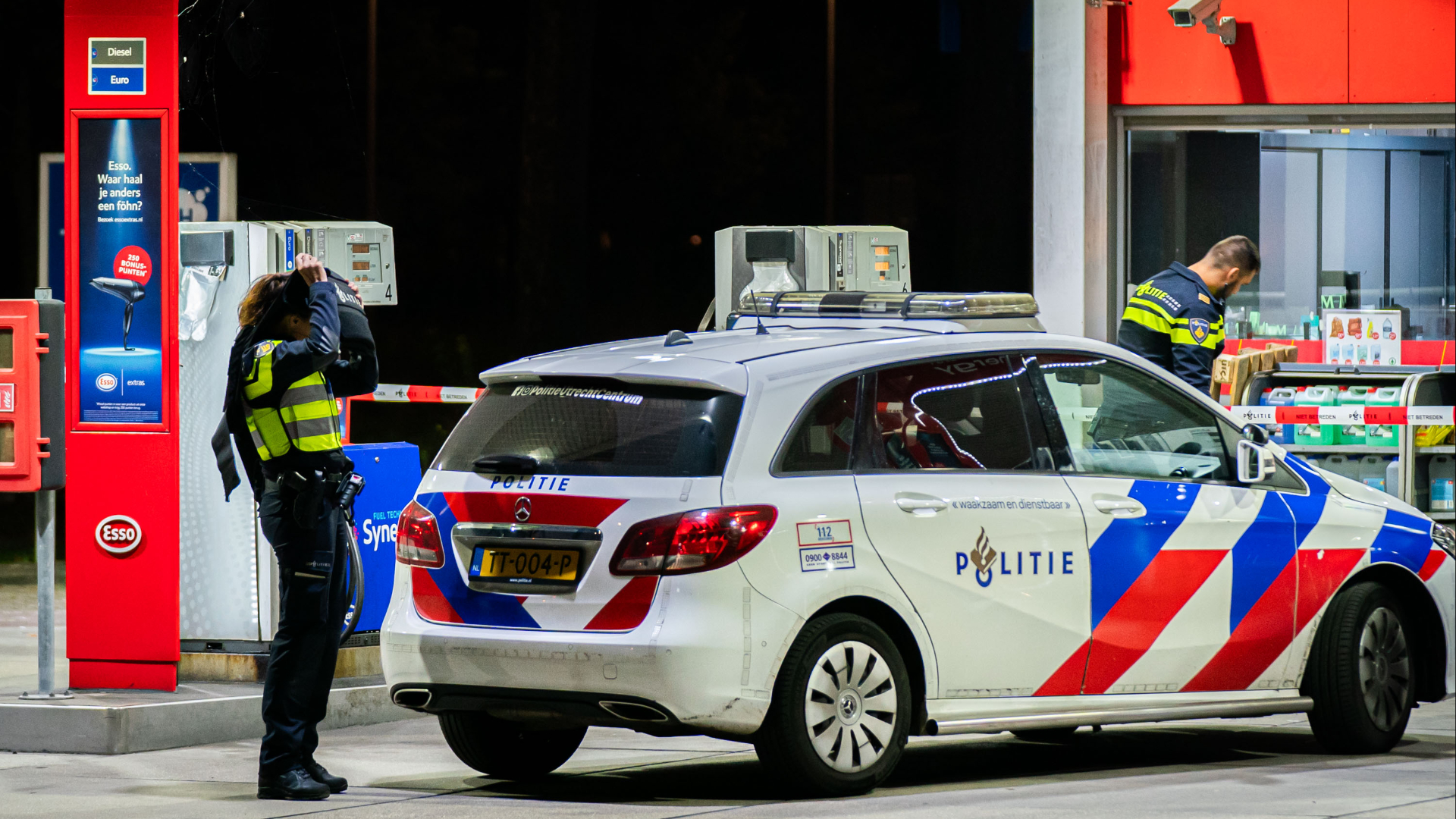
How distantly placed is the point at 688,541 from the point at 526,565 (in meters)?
0.59

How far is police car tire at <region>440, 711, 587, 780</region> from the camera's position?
7.47 m

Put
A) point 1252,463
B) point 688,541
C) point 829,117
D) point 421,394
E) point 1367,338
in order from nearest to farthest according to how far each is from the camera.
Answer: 1. point 688,541
2. point 1252,463
3. point 421,394
4. point 1367,338
5. point 829,117

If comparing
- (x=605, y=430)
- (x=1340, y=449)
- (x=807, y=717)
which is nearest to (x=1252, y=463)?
(x=807, y=717)

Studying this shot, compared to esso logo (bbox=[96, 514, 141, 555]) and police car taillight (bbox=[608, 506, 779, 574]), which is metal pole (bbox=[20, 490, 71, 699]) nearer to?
esso logo (bbox=[96, 514, 141, 555])

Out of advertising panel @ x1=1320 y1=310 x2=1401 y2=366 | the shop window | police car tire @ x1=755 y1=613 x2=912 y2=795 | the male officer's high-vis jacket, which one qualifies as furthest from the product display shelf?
police car tire @ x1=755 y1=613 x2=912 y2=795

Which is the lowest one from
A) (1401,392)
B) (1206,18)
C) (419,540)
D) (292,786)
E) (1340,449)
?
(292,786)

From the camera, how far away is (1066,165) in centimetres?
1366

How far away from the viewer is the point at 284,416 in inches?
288

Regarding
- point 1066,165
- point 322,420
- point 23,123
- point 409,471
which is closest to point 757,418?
point 322,420

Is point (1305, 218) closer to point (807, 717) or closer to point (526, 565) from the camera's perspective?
point (807, 717)

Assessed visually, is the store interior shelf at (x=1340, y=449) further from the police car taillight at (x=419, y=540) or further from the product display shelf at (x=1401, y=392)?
the police car taillight at (x=419, y=540)

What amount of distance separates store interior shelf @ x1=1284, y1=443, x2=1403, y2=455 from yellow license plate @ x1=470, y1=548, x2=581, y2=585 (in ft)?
22.8

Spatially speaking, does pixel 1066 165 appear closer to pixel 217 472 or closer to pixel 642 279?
pixel 642 279

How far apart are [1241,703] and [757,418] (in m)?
2.30
